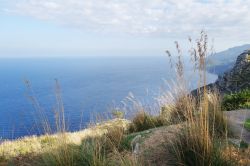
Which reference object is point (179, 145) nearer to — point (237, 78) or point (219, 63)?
point (219, 63)

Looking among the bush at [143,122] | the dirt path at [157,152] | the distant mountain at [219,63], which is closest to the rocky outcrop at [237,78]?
the distant mountain at [219,63]

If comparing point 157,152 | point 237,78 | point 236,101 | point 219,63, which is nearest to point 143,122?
point 157,152

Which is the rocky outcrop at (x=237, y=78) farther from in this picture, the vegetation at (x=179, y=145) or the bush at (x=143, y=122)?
the vegetation at (x=179, y=145)

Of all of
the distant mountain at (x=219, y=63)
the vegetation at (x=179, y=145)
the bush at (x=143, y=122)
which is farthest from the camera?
the bush at (x=143, y=122)

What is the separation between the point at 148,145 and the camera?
5293 millimetres

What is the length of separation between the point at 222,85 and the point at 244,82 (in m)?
2.10

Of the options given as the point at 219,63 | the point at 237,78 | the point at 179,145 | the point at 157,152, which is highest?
the point at 219,63

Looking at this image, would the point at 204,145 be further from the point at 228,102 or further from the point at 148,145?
the point at 228,102

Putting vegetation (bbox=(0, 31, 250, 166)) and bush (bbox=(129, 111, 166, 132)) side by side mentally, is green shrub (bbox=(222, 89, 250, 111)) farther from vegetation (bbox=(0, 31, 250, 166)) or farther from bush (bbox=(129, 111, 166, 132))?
vegetation (bbox=(0, 31, 250, 166))

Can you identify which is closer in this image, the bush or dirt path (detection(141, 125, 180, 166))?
dirt path (detection(141, 125, 180, 166))

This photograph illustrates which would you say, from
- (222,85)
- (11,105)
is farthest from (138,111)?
(11,105)

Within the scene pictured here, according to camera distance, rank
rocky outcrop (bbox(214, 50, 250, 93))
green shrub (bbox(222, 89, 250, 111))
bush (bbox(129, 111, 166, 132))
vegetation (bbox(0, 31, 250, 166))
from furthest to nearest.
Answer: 1. rocky outcrop (bbox(214, 50, 250, 93))
2. green shrub (bbox(222, 89, 250, 111))
3. bush (bbox(129, 111, 166, 132))
4. vegetation (bbox(0, 31, 250, 166))

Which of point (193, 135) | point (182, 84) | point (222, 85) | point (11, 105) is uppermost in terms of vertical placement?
point (182, 84)

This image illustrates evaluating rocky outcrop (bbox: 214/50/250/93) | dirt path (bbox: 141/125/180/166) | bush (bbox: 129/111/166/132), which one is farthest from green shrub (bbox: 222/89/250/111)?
rocky outcrop (bbox: 214/50/250/93)
